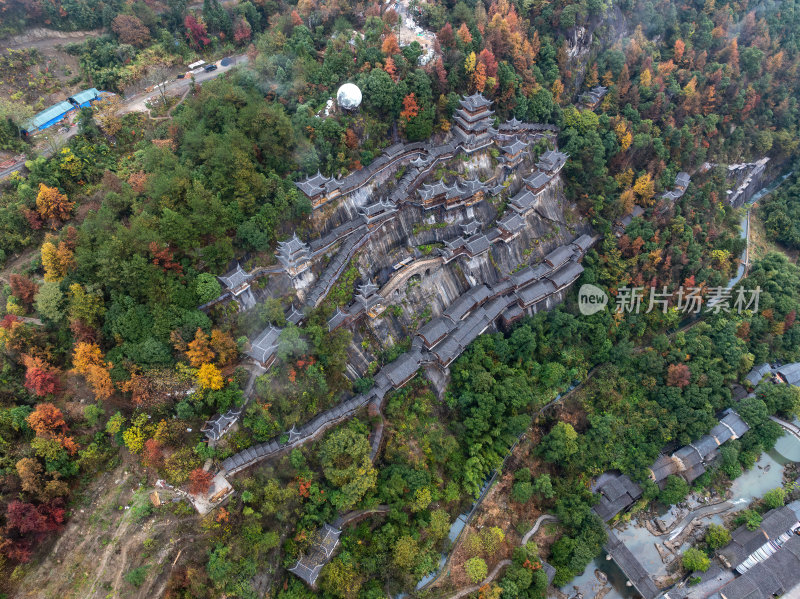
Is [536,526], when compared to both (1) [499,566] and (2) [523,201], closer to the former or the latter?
(1) [499,566]

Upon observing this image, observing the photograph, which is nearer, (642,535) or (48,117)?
(642,535)

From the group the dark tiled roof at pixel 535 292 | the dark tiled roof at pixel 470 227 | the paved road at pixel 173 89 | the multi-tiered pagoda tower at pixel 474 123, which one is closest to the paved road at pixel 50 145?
the paved road at pixel 173 89

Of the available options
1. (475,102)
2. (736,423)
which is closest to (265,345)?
(475,102)

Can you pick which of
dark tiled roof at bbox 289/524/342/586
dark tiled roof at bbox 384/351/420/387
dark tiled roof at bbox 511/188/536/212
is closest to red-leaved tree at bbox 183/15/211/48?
dark tiled roof at bbox 511/188/536/212

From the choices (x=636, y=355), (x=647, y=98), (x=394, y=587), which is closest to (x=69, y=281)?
(x=394, y=587)

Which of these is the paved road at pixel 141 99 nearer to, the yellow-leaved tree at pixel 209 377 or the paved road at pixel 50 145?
the paved road at pixel 50 145

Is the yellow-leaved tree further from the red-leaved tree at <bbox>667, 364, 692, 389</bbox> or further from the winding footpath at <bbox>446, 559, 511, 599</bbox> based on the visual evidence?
the red-leaved tree at <bbox>667, 364, 692, 389</bbox>
